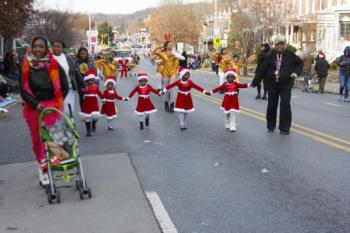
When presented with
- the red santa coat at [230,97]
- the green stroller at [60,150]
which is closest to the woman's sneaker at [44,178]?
the green stroller at [60,150]

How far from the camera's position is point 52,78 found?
20.9 feet

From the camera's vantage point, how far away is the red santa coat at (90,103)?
10969 mm

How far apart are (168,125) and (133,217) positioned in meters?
6.67

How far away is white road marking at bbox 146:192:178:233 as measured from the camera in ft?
16.8

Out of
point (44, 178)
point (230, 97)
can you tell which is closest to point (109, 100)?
point (230, 97)

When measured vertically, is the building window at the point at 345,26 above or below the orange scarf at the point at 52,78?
above

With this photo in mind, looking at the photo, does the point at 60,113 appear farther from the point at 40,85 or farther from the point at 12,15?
the point at 12,15

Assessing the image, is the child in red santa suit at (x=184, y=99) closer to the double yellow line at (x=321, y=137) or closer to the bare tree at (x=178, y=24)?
the double yellow line at (x=321, y=137)

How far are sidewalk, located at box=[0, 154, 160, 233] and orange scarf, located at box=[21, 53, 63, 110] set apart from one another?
1.18 metres

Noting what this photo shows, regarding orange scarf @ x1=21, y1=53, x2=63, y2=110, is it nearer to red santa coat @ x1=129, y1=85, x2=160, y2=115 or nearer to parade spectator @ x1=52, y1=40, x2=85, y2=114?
parade spectator @ x1=52, y1=40, x2=85, y2=114

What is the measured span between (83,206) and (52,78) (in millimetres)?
1644

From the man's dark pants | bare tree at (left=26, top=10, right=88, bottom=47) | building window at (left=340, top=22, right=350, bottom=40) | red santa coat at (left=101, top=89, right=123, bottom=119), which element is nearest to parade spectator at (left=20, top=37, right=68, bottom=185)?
red santa coat at (left=101, top=89, right=123, bottom=119)

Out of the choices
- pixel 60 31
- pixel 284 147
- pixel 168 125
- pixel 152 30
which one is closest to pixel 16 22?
pixel 168 125

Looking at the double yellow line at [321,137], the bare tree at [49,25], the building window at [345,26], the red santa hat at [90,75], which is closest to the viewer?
the double yellow line at [321,137]
